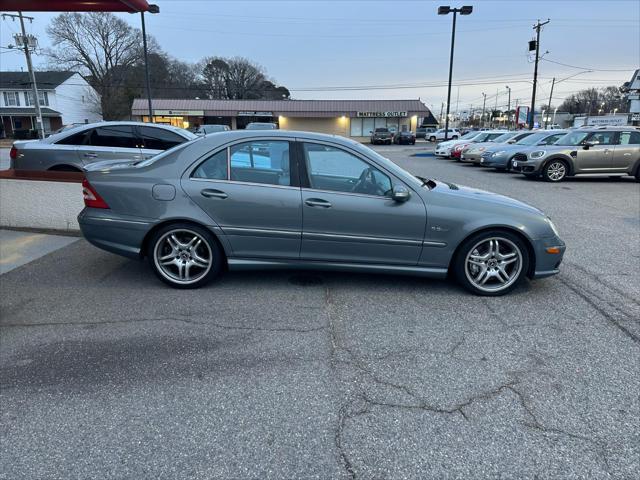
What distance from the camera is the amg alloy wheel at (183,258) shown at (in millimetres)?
4449

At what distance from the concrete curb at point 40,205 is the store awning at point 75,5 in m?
2.36

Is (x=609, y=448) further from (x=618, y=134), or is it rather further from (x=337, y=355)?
(x=618, y=134)

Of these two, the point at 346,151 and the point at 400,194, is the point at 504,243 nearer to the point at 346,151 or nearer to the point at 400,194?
the point at 400,194

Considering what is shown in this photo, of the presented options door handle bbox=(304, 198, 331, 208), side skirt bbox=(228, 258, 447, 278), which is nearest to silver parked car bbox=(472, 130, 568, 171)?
side skirt bbox=(228, 258, 447, 278)

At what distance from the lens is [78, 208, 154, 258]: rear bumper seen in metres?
4.43

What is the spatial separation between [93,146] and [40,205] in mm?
1937

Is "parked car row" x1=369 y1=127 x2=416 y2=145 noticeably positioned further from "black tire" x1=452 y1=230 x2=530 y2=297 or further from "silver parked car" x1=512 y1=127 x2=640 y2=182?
"black tire" x1=452 y1=230 x2=530 y2=297

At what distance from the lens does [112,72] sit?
66.6 m

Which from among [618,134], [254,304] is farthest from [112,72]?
[254,304]

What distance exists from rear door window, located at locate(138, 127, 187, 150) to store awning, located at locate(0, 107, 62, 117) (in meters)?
57.4

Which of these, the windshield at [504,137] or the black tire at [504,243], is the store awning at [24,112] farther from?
the black tire at [504,243]

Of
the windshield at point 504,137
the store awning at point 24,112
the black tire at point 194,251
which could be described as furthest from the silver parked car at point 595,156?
the store awning at point 24,112

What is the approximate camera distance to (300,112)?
53312 mm

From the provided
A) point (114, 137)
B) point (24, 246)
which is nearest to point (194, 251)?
point (24, 246)
